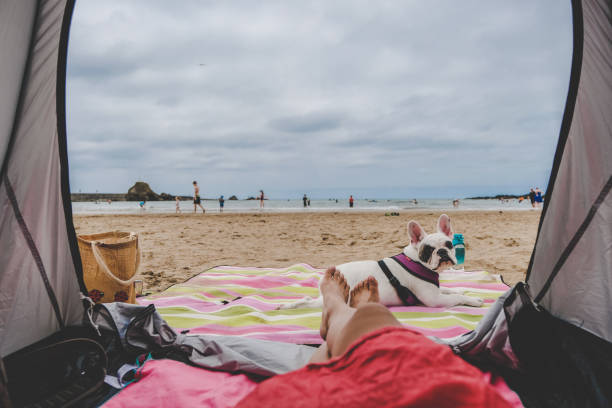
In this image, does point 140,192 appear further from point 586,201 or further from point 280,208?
point 586,201

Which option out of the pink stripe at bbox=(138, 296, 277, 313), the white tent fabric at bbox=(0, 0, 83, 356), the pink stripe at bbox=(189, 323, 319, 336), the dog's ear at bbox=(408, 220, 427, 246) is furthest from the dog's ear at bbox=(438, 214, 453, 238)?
the white tent fabric at bbox=(0, 0, 83, 356)

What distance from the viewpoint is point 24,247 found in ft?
7.19

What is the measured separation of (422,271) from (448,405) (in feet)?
7.23

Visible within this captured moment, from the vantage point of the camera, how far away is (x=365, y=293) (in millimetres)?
2592

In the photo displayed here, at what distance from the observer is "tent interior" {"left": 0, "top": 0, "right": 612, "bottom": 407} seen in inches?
71.3

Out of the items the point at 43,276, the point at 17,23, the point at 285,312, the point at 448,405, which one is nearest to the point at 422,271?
the point at 285,312

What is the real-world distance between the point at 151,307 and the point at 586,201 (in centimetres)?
293

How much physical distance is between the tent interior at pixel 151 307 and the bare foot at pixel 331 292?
329 mm

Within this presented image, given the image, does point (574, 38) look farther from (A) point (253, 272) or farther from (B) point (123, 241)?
(A) point (253, 272)

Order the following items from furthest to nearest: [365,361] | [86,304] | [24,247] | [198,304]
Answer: [198,304]
[86,304]
[24,247]
[365,361]

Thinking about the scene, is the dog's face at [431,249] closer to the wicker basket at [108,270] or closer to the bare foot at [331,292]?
the bare foot at [331,292]

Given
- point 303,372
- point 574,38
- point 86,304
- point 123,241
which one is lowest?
point 86,304

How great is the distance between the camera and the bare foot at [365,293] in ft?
8.30

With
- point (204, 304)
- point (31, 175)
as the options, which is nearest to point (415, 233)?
point (204, 304)
